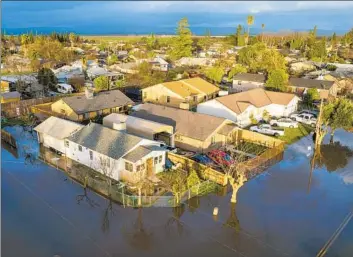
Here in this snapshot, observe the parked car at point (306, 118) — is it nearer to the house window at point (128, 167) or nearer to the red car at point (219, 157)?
the red car at point (219, 157)

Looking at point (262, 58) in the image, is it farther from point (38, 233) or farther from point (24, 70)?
point (38, 233)

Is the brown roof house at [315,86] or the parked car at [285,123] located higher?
the brown roof house at [315,86]

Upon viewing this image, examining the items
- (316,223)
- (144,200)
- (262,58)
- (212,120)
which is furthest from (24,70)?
(316,223)

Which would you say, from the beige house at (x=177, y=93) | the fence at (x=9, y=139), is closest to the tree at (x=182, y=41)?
the beige house at (x=177, y=93)

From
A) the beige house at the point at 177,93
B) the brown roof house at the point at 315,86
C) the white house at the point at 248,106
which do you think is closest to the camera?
the white house at the point at 248,106

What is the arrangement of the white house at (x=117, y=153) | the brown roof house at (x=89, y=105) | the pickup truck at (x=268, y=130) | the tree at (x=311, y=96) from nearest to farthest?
the white house at (x=117, y=153) → the pickup truck at (x=268, y=130) → the brown roof house at (x=89, y=105) → the tree at (x=311, y=96)

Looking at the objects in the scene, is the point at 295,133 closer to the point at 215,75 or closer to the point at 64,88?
the point at 215,75
